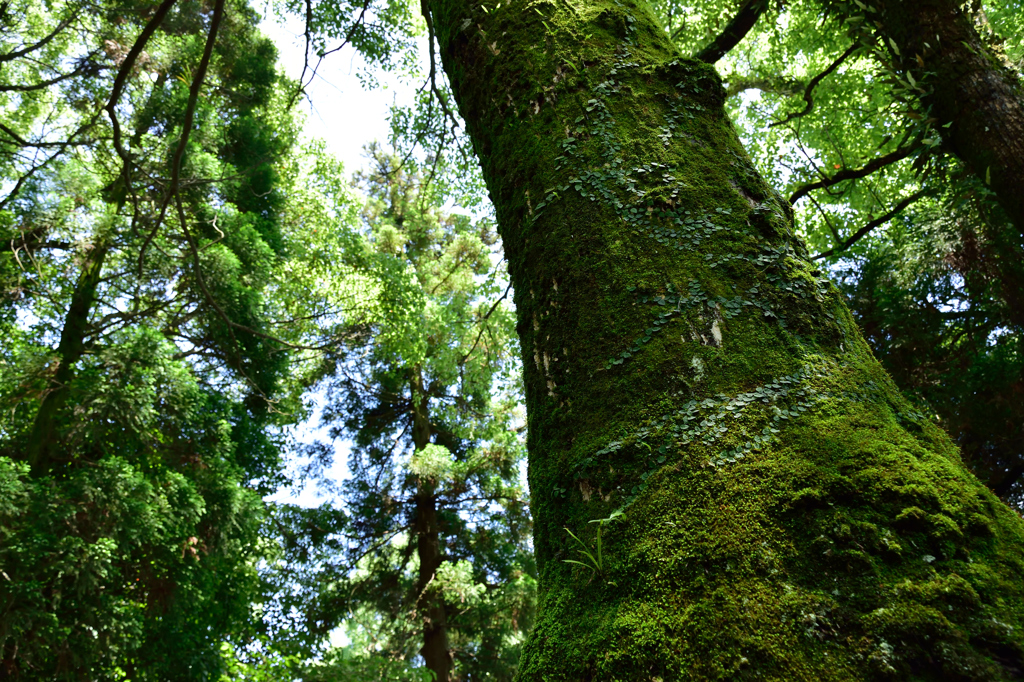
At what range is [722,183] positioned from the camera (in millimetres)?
1562

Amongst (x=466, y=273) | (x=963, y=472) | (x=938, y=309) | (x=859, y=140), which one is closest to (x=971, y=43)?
(x=963, y=472)

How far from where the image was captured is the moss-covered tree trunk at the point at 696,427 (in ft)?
2.96

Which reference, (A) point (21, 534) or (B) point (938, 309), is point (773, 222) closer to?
(B) point (938, 309)

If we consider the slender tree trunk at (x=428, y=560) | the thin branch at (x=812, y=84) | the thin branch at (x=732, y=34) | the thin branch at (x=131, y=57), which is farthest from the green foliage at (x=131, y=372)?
the thin branch at (x=812, y=84)

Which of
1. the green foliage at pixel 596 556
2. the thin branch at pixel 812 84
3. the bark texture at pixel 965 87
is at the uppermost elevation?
the thin branch at pixel 812 84

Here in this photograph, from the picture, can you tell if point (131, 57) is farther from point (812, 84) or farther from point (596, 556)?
point (812, 84)

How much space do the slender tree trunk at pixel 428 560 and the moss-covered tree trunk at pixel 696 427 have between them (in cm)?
1047

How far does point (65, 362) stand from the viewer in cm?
845

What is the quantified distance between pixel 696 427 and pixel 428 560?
12.1 m

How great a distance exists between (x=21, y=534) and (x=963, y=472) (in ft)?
26.9

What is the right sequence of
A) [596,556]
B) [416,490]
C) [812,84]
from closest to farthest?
1. [596,556]
2. [812,84]
3. [416,490]

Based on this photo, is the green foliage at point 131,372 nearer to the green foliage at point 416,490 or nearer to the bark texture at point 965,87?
the green foliage at point 416,490

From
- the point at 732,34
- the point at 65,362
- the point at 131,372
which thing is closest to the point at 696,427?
the point at 732,34

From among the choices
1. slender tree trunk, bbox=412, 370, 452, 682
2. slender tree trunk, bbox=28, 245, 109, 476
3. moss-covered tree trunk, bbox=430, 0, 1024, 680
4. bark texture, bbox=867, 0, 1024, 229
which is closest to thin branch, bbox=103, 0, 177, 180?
moss-covered tree trunk, bbox=430, 0, 1024, 680
